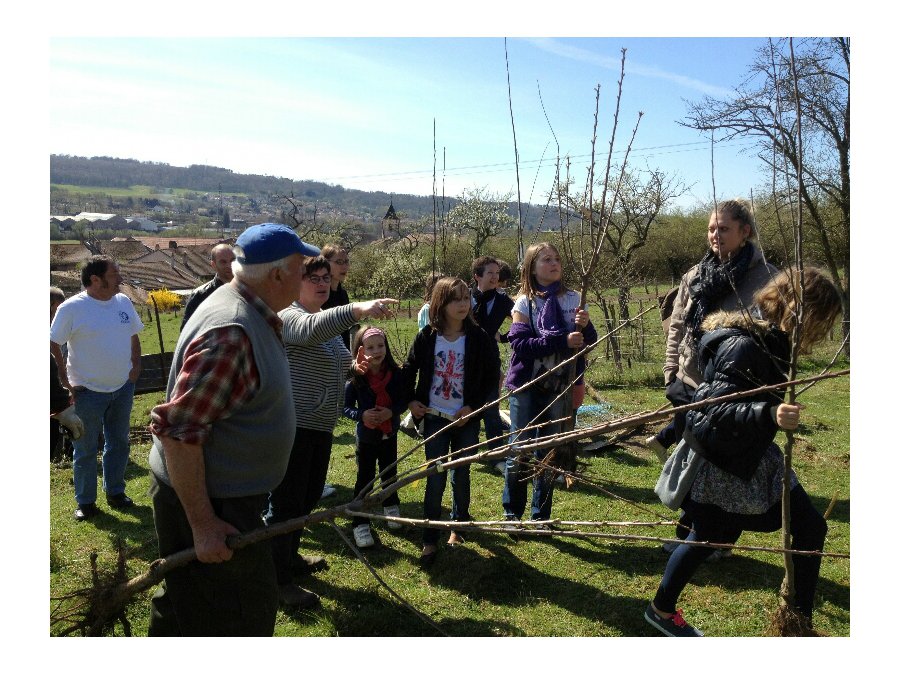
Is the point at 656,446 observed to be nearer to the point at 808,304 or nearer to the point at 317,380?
the point at 808,304

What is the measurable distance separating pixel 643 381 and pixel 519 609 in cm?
674

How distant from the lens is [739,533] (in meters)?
2.79

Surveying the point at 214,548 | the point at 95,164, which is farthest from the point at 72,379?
the point at 95,164

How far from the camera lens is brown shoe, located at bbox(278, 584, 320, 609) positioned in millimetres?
3330

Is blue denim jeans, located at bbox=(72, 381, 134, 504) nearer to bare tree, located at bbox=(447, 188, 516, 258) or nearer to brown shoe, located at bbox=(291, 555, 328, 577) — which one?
brown shoe, located at bbox=(291, 555, 328, 577)

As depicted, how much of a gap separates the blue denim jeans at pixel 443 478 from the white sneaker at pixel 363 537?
36 cm

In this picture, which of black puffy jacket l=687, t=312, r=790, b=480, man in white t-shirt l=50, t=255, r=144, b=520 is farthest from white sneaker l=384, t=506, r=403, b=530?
black puffy jacket l=687, t=312, r=790, b=480

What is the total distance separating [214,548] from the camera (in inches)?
78.5

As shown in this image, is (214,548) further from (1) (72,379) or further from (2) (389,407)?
(1) (72,379)

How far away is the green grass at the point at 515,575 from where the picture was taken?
320 cm

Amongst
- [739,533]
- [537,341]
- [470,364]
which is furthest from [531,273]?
[739,533]

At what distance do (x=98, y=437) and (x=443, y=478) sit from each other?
2.66m

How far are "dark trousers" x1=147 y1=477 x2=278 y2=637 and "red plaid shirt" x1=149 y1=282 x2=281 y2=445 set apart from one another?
0.32 meters

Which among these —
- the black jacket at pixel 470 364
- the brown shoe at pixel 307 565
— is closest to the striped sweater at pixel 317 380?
the black jacket at pixel 470 364
